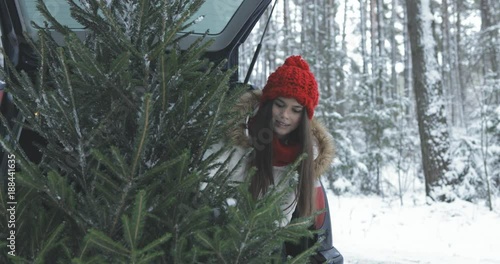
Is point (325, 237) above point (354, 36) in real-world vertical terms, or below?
below

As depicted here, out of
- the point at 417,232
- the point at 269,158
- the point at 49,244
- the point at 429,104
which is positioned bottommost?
the point at 417,232

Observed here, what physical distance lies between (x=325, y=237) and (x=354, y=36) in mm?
32997

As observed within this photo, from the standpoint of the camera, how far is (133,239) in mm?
1228

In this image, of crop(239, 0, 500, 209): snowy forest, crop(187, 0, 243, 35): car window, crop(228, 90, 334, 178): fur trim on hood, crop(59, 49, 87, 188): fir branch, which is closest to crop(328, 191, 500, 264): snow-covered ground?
crop(239, 0, 500, 209): snowy forest

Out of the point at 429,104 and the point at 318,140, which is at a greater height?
the point at 429,104

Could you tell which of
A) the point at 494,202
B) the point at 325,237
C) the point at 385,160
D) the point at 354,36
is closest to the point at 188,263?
the point at 325,237

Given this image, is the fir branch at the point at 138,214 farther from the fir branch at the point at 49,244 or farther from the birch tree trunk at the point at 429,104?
the birch tree trunk at the point at 429,104

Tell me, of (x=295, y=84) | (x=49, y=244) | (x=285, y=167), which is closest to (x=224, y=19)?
(x=295, y=84)

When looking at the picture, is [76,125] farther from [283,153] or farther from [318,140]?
[318,140]

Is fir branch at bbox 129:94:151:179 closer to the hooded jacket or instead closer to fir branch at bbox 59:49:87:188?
fir branch at bbox 59:49:87:188

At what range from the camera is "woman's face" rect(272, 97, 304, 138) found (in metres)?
2.95

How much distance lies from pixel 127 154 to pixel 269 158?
1405mm

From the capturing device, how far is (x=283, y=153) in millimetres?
2924

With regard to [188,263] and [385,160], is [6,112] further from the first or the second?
[385,160]
